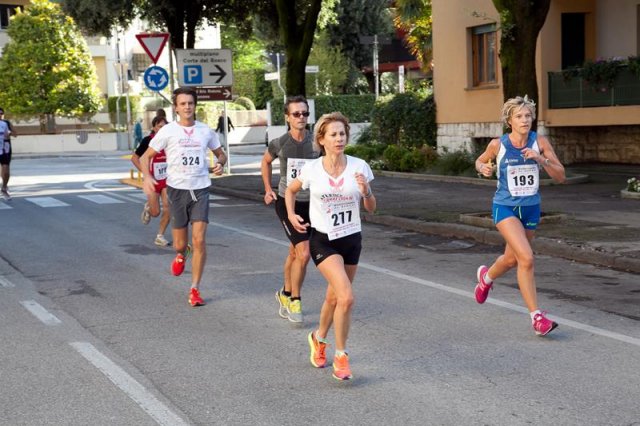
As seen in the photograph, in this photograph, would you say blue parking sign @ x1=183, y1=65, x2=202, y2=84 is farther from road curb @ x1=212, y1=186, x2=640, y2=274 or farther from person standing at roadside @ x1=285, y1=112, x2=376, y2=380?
person standing at roadside @ x1=285, y1=112, x2=376, y2=380

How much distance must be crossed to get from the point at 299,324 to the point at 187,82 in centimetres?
1858

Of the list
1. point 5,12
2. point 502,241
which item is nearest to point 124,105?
point 5,12

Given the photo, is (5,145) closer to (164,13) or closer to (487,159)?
(164,13)

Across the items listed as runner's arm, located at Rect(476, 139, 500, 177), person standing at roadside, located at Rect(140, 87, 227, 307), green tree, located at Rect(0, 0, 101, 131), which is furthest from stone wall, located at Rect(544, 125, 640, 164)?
green tree, located at Rect(0, 0, 101, 131)

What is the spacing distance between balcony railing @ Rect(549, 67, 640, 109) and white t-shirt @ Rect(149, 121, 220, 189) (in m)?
14.7

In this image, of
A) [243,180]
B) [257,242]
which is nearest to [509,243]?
[257,242]

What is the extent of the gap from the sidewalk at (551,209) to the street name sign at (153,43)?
11.4 feet

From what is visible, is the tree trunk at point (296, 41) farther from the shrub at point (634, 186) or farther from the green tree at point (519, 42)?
the shrub at point (634, 186)

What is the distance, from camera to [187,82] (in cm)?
2627

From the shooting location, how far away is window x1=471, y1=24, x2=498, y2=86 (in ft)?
88.2

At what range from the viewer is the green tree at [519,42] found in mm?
16094

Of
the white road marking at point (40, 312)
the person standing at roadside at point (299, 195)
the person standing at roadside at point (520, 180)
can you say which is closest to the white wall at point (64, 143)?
the white road marking at point (40, 312)

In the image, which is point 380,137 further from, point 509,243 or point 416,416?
point 416,416

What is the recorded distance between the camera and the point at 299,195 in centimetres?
857
